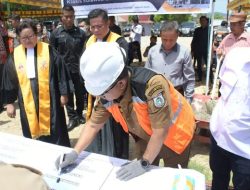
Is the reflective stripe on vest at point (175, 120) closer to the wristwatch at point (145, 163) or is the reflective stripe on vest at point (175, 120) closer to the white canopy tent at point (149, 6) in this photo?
the wristwatch at point (145, 163)

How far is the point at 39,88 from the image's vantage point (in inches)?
117

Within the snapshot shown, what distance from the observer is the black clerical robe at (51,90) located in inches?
117

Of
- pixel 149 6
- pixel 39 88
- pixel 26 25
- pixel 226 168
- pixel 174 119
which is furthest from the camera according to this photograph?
pixel 149 6

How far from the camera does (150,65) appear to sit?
3232 millimetres

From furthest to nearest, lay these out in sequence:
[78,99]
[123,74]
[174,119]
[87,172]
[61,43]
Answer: [78,99] → [61,43] → [174,119] → [87,172] → [123,74]

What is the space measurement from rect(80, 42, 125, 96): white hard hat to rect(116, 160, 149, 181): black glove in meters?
0.37

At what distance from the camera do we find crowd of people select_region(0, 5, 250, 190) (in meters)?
1.47

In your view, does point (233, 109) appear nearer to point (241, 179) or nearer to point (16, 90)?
point (241, 179)

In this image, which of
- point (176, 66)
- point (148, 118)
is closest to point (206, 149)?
point (176, 66)

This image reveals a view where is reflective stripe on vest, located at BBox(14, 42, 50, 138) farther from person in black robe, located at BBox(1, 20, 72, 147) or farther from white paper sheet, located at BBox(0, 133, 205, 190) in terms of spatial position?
white paper sheet, located at BBox(0, 133, 205, 190)

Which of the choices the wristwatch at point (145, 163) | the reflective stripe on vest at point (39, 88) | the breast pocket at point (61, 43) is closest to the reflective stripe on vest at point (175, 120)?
the wristwatch at point (145, 163)

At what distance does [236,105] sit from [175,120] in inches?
13.5

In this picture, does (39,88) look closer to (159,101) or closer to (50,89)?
(50,89)

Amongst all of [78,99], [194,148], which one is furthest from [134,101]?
[78,99]
